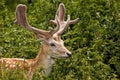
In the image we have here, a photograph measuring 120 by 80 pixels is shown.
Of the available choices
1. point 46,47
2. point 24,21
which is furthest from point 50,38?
point 24,21

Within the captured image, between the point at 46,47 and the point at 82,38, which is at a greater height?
the point at 46,47

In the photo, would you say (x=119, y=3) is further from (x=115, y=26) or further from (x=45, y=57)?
(x=45, y=57)

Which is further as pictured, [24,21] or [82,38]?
[82,38]

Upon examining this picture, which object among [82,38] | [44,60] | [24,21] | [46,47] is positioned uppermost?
[24,21]

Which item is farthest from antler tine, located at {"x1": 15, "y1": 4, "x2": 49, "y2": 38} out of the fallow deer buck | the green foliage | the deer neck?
the green foliage

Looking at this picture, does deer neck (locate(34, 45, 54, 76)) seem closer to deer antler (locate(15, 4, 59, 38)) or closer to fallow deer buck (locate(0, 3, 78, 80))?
fallow deer buck (locate(0, 3, 78, 80))

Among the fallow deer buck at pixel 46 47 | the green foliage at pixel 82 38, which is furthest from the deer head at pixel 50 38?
the green foliage at pixel 82 38

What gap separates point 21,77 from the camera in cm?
746

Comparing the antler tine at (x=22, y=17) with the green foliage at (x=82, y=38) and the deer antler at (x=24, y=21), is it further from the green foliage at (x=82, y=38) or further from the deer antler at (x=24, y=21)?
the green foliage at (x=82, y=38)

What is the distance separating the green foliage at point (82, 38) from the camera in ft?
32.8

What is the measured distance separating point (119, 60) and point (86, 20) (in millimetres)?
1329

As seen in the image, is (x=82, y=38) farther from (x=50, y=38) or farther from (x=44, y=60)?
(x=44, y=60)

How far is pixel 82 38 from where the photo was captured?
11500mm

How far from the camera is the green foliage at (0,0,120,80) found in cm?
998
